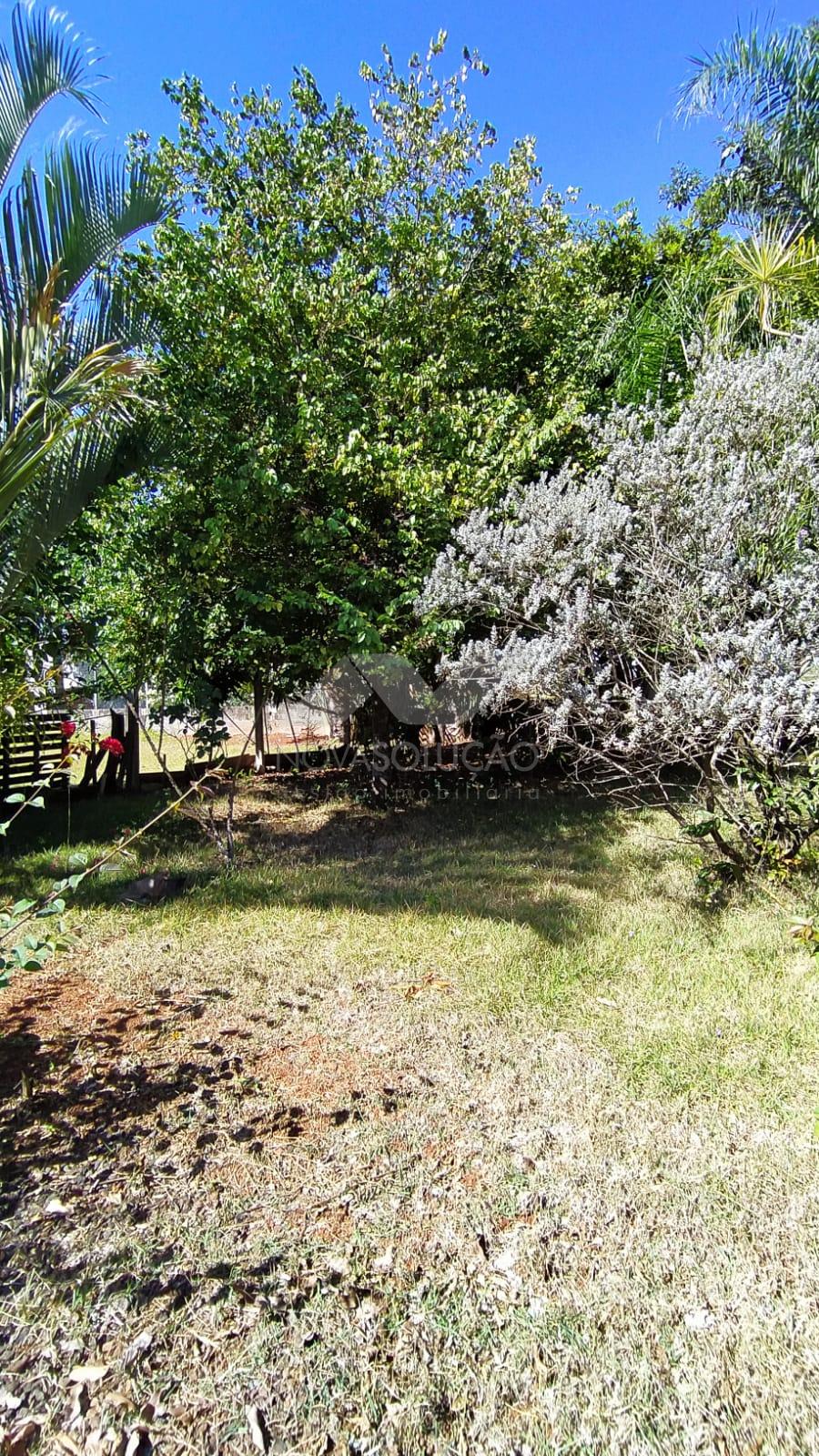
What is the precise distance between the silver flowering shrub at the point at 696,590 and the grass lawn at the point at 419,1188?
111 cm

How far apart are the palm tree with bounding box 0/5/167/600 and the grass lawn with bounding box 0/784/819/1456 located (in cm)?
244

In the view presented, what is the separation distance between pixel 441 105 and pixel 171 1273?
8.81 metres

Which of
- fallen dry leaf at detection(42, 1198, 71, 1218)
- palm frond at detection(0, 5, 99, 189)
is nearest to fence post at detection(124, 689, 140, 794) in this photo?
palm frond at detection(0, 5, 99, 189)

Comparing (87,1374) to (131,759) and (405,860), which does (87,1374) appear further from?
(131,759)

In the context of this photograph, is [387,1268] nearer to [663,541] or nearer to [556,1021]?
[556,1021]

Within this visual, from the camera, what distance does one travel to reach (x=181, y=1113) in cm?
252

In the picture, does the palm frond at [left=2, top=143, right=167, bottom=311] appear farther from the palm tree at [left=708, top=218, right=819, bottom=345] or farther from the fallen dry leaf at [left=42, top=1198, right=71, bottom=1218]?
the palm tree at [left=708, top=218, right=819, bottom=345]

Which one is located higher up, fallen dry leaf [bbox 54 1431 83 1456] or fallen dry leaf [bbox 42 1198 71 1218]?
fallen dry leaf [bbox 42 1198 71 1218]

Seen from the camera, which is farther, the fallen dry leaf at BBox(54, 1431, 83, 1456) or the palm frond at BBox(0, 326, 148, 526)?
the palm frond at BBox(0, 326, 148, 526)

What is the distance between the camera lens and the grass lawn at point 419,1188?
61.4 inches

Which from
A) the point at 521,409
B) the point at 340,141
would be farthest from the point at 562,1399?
the point at 340,141

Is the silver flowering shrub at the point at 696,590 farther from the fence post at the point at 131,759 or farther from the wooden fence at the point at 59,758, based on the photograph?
the fence post at the point at 131,759

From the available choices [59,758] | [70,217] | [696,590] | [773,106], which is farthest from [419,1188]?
[773,106]

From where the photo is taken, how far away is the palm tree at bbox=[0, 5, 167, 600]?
10.2 feet
